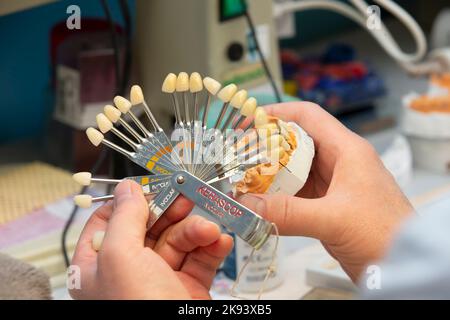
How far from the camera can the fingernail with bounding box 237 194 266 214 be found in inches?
26.4

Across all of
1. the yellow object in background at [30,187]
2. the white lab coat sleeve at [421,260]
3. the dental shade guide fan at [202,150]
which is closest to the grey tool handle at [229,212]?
the dental shade guide fan at [202,150]

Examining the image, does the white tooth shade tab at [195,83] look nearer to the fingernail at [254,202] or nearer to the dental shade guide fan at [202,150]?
the dental shade guide fan at [202,150]

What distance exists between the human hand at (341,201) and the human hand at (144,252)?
0.06m

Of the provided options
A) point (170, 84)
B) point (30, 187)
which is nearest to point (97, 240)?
point (170, 84)

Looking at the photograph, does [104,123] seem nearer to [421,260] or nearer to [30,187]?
[421,260]

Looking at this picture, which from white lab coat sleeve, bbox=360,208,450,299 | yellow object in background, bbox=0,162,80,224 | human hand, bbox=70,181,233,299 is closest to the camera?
white lab coat sleeve, bbox=360,208,450,299

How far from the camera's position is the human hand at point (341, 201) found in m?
0.69

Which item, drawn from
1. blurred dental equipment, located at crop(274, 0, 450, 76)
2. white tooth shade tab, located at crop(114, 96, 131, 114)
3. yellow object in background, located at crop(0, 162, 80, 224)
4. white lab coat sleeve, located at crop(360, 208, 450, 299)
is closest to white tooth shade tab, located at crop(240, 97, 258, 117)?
white tooth shade tab, located at crop(114, 96, 131, 114)

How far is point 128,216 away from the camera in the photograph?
25.1 inches

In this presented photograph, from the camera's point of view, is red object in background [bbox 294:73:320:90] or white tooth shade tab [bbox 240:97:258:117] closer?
white tooth shade tab [bbox 240:97:258:117]

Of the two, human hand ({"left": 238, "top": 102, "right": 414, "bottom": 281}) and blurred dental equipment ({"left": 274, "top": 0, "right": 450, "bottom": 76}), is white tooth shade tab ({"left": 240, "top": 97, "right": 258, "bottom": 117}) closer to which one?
human hand ({"left": 238, "top": 102, "right": 414, "bottom": 281})

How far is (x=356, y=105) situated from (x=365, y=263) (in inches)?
31.7

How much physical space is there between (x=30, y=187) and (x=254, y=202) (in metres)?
0.60
